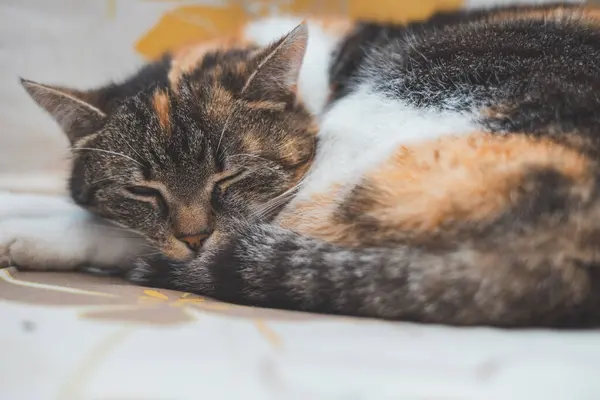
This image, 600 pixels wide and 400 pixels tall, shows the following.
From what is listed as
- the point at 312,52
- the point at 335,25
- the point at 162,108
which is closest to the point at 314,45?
the point at 312,52

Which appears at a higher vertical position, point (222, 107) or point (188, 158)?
point (222, 107)

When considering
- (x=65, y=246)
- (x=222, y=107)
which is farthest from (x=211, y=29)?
(x=65, y=246)

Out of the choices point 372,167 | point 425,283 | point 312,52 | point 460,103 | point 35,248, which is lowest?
point 35,248

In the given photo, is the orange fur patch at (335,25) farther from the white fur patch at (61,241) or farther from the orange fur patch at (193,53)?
the white fur patch at (61,241)

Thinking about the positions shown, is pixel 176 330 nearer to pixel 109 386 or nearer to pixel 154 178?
pixel 109 386

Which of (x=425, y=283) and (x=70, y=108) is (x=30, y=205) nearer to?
(x=70, y=108)

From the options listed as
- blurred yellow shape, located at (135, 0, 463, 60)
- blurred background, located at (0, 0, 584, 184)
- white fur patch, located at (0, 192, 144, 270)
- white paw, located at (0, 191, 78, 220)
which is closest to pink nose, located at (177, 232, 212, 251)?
white fur patch, located at (0, 192, 144, 270)

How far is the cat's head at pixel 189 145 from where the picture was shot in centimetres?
113

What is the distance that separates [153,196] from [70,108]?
270 mm

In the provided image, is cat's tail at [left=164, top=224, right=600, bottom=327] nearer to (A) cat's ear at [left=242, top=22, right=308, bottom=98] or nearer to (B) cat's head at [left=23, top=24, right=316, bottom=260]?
(B) cat's head at [left=23, top=24, right=316, bottom=260]

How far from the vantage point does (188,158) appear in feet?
3.69

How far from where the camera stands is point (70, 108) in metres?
1.19

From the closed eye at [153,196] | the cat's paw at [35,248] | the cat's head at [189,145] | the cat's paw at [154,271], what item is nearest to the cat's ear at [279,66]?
the cat's head at [189,145]

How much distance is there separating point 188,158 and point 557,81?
719 mm
